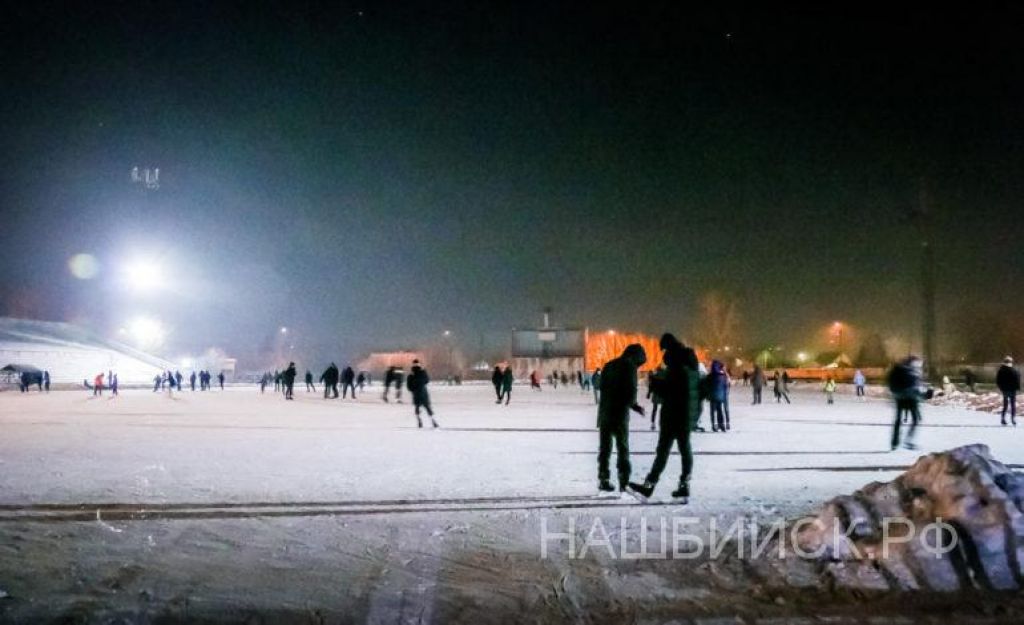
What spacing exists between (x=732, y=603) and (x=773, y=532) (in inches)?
54.6

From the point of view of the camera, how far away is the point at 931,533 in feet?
17.0

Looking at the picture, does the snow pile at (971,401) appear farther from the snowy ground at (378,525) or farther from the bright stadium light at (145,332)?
the bright stadium light at (145,332)

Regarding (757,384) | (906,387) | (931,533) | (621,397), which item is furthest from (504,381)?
(931,533)

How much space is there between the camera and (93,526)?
6863mm

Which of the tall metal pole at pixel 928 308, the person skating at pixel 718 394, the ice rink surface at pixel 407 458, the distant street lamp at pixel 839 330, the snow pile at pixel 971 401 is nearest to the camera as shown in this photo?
the ice rink surface at pixel 407 458

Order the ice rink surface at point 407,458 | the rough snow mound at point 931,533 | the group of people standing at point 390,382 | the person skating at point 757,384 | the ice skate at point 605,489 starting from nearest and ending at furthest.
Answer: the rough snow mound at point 931,533 → the ice skate at point 605,489 → the ice rink surface at point 407,458 → the group of people standing at point 390,382 → the person skating at point 757,384

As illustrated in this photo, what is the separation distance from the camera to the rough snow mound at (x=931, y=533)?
4980 millimetres

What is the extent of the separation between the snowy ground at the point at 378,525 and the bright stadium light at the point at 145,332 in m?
100

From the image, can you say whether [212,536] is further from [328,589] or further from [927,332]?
[927,332]

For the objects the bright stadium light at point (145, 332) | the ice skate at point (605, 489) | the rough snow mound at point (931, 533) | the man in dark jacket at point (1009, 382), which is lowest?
the ice skate at point (605, 489)

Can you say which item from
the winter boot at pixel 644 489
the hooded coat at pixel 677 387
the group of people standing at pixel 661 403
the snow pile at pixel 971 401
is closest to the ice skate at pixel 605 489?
the group of people standing at pixel 661 403

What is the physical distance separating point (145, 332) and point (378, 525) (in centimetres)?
11189

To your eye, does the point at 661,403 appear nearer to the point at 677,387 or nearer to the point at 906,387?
the point at 677,387

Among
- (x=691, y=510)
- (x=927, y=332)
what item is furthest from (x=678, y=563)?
(x=927, y=332)
